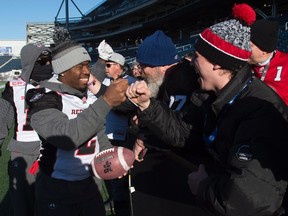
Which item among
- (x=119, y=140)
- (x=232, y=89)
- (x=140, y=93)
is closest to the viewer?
(x=232, y=89)

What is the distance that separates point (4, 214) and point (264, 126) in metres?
3.95

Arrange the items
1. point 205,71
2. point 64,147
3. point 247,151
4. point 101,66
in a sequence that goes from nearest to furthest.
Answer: point 247,151 → point 205,71 → point 64,147 → point 101,66

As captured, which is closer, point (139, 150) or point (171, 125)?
point (171, 125)

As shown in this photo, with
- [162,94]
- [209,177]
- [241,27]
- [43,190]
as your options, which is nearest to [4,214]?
[43,190]

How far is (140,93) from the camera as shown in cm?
221

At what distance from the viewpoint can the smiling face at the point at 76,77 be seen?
8.80 feet

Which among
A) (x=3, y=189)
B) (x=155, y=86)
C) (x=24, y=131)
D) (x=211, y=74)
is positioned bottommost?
(x=3, y=189)

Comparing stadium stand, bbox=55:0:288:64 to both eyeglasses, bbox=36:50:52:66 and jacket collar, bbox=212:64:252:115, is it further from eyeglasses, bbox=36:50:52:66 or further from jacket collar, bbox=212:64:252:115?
jacket collar, bbox=212:64:252:115

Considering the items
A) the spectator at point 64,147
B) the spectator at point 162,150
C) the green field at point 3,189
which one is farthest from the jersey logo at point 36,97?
the green field at point 3,189

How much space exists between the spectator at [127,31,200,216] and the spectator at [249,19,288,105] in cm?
59

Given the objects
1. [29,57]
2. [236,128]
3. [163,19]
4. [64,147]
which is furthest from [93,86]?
[163,19]

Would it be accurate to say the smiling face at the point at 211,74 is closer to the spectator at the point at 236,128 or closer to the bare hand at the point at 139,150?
the spectator at the point at 236,128

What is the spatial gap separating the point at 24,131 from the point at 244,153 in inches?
99.8

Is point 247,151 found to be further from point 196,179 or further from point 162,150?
point 162,150
